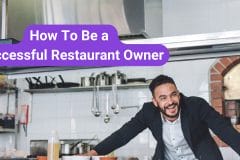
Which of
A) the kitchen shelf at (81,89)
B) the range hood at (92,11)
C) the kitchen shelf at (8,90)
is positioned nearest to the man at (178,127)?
the range hood at (92,11)

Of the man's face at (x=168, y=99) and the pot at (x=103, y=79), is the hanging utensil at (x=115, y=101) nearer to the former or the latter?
the pot at (x=103, y=79)

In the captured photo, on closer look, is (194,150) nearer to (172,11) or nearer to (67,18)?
(67,18)

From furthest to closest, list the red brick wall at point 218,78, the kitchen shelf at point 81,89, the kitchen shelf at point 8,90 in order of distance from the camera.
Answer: the kitchen shelf at point 8,90 < the kitchen shelf at point 81,89 < the red brick wall at point 218,78

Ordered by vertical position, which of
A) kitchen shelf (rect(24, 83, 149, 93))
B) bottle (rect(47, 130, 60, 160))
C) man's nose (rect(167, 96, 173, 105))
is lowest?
bottle (rect(47, 130, 60, 160))

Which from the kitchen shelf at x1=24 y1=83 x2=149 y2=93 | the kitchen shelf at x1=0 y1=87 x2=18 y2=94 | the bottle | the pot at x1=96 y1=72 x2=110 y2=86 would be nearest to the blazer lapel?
the bottle

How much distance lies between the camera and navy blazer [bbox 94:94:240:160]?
1896 mm

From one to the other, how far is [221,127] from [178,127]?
228 millimetres

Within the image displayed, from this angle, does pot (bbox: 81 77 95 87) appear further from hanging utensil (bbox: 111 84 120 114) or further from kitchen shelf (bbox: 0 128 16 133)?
kitchen shelf (bbox: 0 128 16 133)

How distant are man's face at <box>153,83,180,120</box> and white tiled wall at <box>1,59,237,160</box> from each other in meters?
1.88

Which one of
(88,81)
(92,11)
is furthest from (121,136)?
(88,81)

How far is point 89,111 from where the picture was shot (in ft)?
14.1

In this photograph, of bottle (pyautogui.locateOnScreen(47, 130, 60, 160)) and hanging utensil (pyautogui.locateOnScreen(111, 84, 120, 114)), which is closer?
bottle (pyautogui.locateOnScreen(47, 130, 60, 160))

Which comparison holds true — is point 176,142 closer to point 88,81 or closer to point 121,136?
point 121,136

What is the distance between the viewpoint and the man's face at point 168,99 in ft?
6.34
